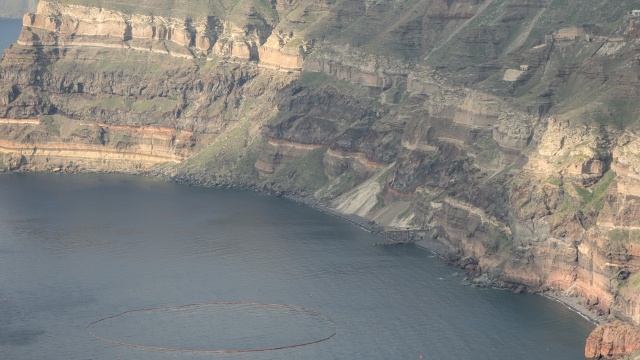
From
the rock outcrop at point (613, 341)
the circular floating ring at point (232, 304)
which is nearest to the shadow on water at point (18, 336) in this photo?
the circular floating ring at point (232, 304)

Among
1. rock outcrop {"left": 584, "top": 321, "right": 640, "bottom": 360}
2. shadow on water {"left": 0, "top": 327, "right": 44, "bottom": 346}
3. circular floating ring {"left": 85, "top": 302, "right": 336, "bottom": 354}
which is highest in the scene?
rock outcrop {"left": 584, "top": 321, "right": 640, "bottom": 360}

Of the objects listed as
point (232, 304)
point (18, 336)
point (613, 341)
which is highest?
point (613, 341)

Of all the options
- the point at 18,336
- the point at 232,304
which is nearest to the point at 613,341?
the point at 232,304

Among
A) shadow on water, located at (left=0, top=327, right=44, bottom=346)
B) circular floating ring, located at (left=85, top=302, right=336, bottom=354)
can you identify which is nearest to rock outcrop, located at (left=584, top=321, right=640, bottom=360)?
circular floating ring, located at (left=85, top=302, right=336, bottom=354)

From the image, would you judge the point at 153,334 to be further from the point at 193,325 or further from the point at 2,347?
the point at 2,347

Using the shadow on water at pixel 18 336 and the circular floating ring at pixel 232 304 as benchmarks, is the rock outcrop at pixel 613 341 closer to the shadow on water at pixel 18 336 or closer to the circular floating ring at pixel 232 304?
the circular floating ring at pixel 232 304

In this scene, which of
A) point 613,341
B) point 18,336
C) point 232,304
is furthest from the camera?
point 232,304

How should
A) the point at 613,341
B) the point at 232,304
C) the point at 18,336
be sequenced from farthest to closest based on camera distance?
the point at 232,304 < the point at 18,336 < the point at 613,341

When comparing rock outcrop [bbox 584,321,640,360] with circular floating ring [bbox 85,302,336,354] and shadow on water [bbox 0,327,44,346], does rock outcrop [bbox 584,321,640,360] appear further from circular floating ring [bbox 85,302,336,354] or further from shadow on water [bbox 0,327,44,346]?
shadow on water [bbox 0,327,44,346]

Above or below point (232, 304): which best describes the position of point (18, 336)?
below

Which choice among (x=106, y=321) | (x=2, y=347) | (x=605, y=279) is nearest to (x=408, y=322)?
(x=605, y=279)

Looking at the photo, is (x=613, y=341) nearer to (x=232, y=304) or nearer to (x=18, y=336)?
(x=232, y=304)
